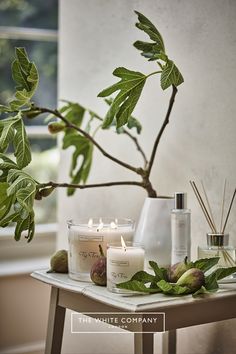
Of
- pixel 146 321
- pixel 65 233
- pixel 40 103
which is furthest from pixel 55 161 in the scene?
pixel 146 321

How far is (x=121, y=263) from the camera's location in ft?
5.02

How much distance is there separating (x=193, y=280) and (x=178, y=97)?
60cm

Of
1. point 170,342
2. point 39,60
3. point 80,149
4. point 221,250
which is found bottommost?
point 170,342

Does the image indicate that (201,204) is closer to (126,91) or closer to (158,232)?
(158,232)

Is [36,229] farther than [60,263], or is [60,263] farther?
[36,229]

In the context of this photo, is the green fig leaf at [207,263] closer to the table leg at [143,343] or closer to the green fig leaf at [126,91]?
the table leg at [143,343]

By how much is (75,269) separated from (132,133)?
58 centimetres

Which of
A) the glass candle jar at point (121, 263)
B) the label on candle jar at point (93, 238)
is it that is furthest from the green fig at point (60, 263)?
the glass candle jar at point (121, 263)

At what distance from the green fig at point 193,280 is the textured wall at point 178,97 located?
274 millimetres

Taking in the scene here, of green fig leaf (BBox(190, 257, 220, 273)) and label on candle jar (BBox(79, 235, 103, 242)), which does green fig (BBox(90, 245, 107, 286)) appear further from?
green fig leaf (BBox(190, 257, 220, 273))

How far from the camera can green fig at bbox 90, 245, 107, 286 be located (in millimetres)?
1589

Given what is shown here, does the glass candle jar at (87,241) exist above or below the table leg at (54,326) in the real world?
above

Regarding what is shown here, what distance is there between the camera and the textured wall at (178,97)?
1757mm

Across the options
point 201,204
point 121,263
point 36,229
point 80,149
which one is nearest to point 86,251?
point 121,263
